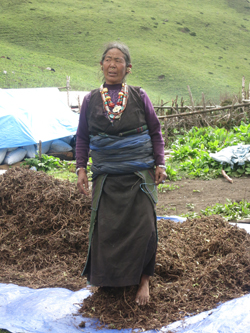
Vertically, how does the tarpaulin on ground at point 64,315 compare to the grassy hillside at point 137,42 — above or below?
below

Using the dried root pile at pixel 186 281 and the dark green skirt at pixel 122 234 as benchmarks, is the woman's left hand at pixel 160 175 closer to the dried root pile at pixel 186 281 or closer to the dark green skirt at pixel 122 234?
the dark green skirt at pixel 122 234

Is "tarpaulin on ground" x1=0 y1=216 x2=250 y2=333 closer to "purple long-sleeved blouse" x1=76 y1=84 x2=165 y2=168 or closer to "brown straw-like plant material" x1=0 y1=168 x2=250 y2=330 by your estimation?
"brown straw-like plant material" x1=0 y1=168 x2=250 y2=330

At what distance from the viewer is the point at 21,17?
152ft

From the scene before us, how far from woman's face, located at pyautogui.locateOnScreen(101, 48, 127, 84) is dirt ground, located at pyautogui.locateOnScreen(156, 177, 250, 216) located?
268cm

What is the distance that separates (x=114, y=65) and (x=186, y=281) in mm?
1492

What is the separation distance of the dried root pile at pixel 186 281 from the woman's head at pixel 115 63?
4.35 ft

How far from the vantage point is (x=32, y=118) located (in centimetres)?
923

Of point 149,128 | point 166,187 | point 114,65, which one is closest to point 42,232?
point 149,128

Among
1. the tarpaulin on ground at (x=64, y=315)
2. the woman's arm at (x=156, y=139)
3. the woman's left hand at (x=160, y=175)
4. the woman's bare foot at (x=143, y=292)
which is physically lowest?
the tarpaulin on ground at (x=64, y=315)

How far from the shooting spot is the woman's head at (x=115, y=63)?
2367mm

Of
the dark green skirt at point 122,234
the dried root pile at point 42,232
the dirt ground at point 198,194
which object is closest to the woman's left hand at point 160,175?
the dark green skirt at point 122,234

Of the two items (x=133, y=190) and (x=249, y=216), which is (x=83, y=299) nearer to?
(x=133, y=190)

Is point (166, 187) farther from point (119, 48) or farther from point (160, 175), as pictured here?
point (119, 48)

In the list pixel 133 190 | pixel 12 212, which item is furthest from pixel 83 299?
pixel 12 212
